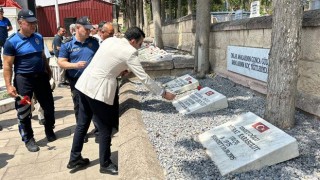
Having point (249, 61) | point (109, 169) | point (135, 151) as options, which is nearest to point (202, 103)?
point (249, 61)

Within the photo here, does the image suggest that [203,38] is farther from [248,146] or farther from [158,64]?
[248,146]

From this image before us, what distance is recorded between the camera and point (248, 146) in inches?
118

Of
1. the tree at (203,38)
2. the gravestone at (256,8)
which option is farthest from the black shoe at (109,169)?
the gravestone at (256,8)

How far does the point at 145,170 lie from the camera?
107 inches

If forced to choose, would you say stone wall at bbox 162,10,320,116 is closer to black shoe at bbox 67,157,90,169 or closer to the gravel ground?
the gravel ground

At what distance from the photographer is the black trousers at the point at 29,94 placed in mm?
4512

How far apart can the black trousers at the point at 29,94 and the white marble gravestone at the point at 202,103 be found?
6.50 feet

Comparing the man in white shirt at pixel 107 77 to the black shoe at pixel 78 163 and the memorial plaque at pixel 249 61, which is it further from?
the memorial plaque at pixel 249 61

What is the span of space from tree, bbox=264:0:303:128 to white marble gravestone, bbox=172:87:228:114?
104 centimetres

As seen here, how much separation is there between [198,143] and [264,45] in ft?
8.54

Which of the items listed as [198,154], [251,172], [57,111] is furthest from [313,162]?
[57,111]

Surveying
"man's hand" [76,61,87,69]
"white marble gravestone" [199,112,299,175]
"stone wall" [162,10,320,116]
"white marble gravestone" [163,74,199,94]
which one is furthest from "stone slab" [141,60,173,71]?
Answer: "white marble gravestone" [199,112,299,175]

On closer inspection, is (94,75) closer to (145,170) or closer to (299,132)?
(145,170)

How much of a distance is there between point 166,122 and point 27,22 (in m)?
2.31
